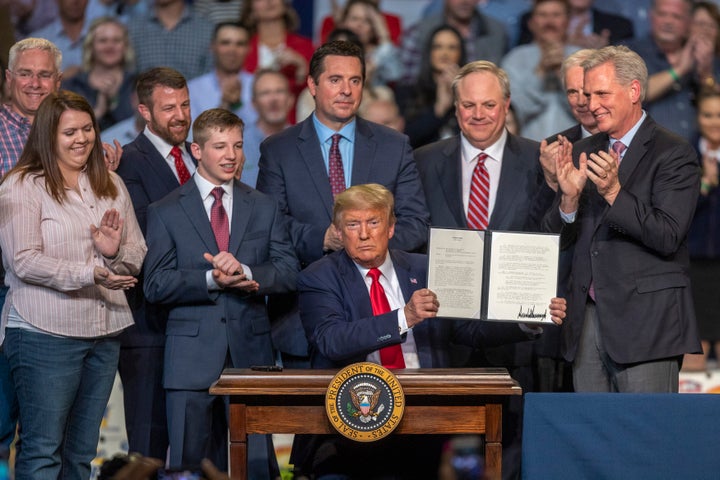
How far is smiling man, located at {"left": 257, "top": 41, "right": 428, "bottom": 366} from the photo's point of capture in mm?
4977

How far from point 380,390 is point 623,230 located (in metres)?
1.11

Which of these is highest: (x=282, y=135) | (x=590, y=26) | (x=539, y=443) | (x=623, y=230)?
(x=590, y=26)

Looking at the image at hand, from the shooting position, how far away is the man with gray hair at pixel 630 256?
4328 mm

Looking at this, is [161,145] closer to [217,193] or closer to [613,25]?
[217,193]

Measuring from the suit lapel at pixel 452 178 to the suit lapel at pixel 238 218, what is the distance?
905mm

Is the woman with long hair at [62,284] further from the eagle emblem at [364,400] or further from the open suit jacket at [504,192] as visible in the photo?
the open suit jacket at [504,192]

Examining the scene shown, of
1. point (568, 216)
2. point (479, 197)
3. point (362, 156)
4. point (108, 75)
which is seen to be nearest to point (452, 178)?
point (479, 197)

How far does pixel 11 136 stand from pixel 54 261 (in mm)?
932

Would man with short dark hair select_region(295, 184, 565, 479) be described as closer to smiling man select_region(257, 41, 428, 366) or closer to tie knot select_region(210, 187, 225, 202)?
smiling man select_region(257, 41, 428, 366)

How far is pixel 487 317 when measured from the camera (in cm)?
430

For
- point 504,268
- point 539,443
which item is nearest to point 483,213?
point 504,268

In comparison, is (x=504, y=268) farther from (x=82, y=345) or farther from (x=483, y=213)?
(x=82, y=345)

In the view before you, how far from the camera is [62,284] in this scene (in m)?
4.27

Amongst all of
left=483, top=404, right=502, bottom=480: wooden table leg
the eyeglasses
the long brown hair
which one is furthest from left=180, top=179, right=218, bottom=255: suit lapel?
left=483, top=404, right=502, bottom=480: wooden table leg
